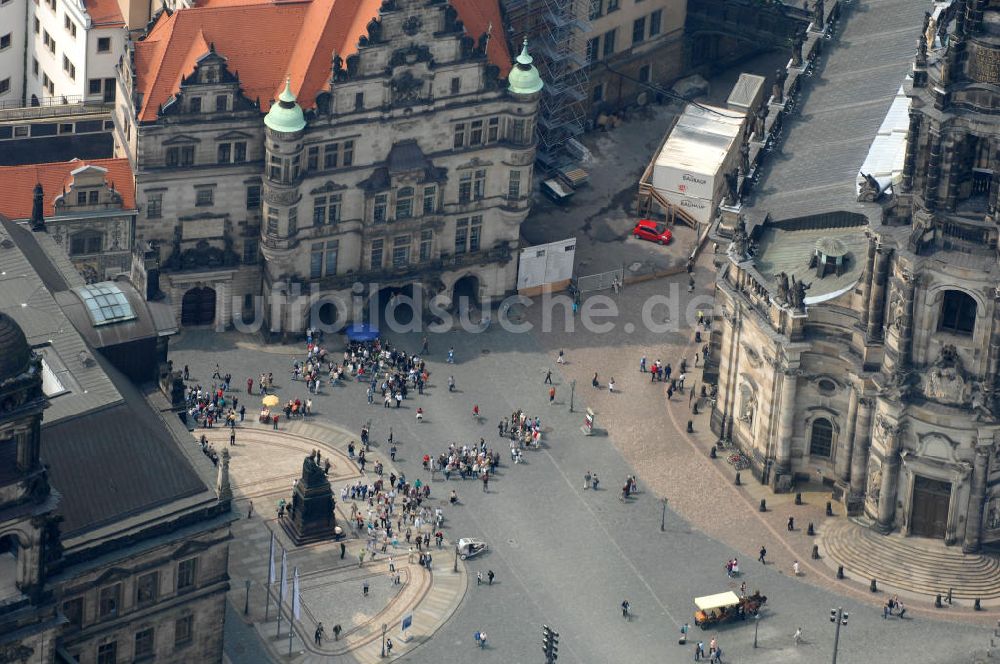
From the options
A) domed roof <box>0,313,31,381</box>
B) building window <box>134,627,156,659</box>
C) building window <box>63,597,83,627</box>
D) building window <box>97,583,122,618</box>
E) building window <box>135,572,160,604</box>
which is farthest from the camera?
building window <box>134,627,156,659</box>

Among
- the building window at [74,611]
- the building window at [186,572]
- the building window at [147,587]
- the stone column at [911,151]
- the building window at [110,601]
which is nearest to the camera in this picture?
the building window at [74,611]

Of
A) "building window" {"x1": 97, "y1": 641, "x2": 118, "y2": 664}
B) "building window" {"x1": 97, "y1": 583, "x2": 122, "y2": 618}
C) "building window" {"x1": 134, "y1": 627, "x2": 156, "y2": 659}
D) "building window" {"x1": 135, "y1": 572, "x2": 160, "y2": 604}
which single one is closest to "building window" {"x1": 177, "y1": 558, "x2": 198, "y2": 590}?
"building window" {"x1": 135, "y1": 572, "x2": 160, "y2": 604}

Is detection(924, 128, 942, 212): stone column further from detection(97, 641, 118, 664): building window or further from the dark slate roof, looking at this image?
detection(97, 641, 118, 664): building window

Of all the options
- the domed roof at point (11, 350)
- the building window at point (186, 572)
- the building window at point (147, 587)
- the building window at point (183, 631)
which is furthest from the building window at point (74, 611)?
the domed roof at point (11, 350)

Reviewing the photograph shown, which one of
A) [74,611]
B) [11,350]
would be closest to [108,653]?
[74,611]

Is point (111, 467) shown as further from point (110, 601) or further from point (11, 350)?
point (11, 350)

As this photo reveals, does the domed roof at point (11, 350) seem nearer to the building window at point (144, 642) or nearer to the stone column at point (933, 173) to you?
the building window at point (144, 642)
